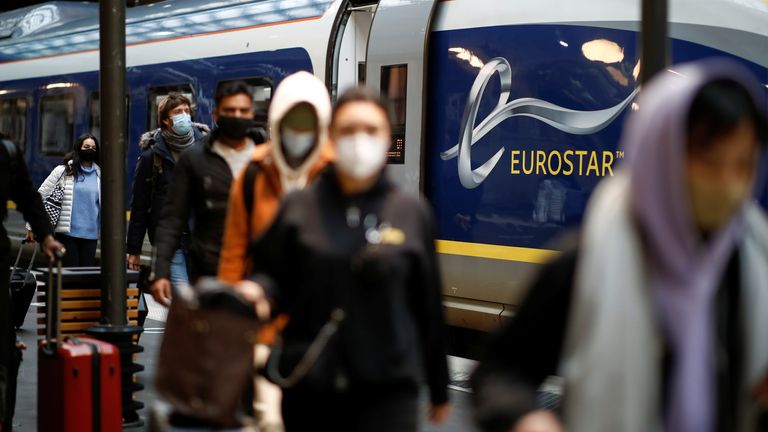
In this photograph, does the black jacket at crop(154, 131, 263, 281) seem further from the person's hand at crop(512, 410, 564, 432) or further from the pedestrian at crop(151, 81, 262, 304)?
the person's hand at crop(512, 410, 564, 432)

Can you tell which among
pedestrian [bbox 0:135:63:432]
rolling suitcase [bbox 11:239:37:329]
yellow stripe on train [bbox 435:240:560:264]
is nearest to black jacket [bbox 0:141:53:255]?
pedestrian [bbox 0:135:63:432]

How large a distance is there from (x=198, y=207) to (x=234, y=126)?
0.38m

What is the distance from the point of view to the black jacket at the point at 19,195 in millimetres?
5703

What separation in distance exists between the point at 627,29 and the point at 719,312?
6.17 metres

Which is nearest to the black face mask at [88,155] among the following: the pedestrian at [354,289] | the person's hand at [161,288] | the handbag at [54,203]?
the handbag at [54,203]

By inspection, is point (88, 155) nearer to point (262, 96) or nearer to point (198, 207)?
point (262, 96)

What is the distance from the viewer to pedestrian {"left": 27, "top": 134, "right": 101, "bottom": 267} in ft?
34.1

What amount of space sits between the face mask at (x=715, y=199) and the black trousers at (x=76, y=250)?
28.7ft

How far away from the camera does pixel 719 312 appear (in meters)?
2.27

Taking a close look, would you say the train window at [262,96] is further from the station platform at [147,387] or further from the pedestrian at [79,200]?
the station platform at [147,387]

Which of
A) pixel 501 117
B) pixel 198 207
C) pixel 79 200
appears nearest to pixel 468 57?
pixel 501 117

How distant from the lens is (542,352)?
94.4 inches

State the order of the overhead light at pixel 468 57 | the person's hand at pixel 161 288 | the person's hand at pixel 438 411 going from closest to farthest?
the person's hand at pixel 438 411, the person's hand at pixel 161 288, the overhead light at pixel 468 57

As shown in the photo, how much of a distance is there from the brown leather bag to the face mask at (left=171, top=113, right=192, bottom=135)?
4377 mm
